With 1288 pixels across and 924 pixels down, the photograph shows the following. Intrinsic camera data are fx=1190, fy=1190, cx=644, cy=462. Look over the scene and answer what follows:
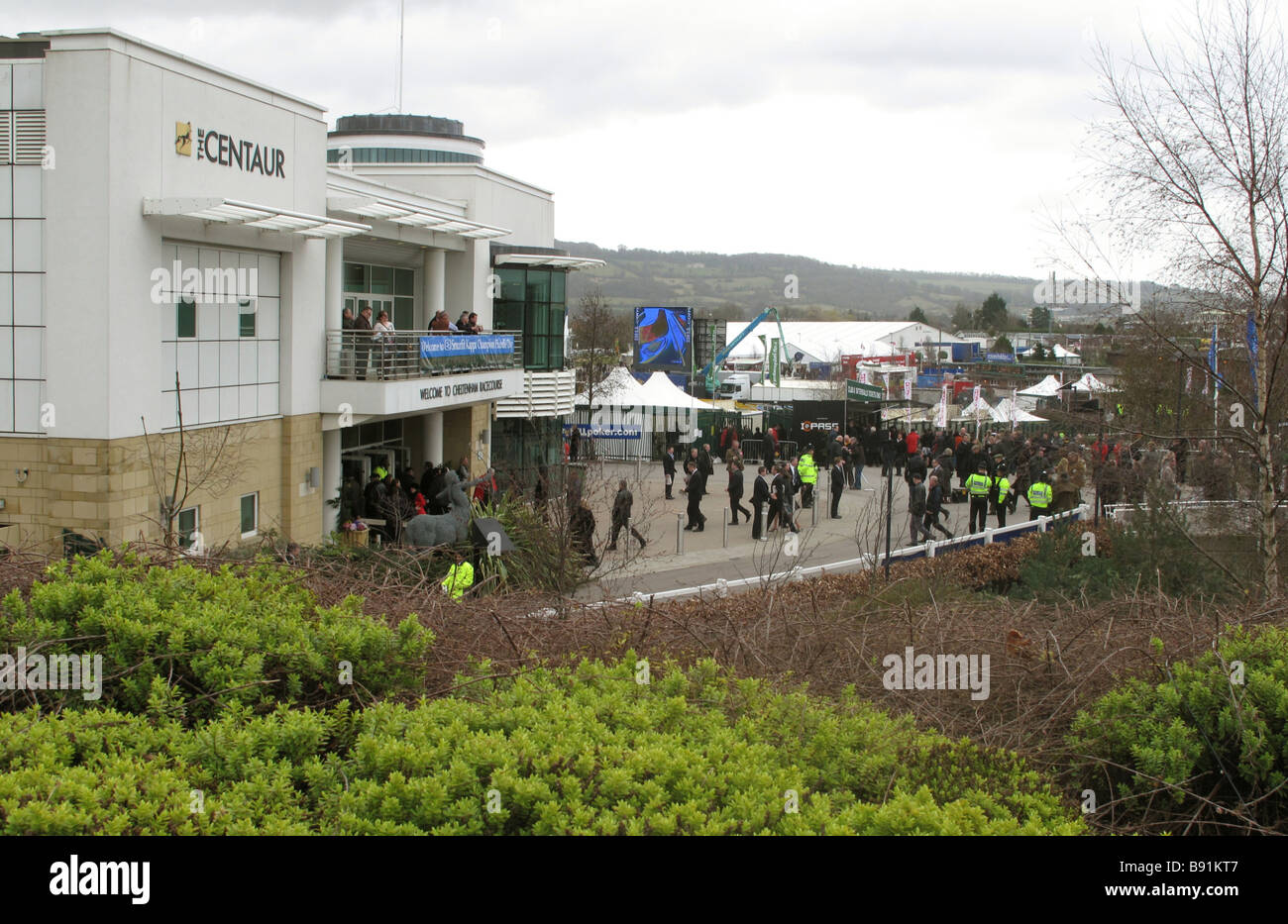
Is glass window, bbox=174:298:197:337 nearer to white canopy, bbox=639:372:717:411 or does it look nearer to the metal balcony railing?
the metal balcony railing

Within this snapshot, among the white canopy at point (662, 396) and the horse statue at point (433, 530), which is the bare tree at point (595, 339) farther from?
the horse statue at point (433, 530)

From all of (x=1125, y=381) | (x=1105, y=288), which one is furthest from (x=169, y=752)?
(x=1125, y=381)

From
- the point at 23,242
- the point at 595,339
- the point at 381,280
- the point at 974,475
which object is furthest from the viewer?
the point at 595,339

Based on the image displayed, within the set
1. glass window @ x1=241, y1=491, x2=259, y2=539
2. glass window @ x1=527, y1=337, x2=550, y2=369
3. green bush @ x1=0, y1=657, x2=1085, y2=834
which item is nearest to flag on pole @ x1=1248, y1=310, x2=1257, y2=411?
green bush @ x1=0, y1=657, x2=1085, y2=834

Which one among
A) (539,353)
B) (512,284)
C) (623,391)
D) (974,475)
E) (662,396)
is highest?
(512,284)

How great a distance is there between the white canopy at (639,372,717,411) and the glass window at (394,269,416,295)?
10069 millimetres

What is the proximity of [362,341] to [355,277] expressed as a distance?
12.0 feet

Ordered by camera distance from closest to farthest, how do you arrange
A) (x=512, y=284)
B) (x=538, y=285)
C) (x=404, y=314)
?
1. (x=404, y=314)
2. (x=512, y=284)
3. (x=538, y=285)

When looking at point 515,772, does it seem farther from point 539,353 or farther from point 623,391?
point 623,391

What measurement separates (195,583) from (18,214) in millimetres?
11854

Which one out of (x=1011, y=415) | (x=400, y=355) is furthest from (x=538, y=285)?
(x=1011, y=415)

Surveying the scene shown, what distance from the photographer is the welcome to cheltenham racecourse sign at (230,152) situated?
17.5 m

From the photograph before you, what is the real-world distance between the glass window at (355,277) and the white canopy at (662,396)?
480 inches

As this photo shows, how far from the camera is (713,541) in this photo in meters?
24.8
